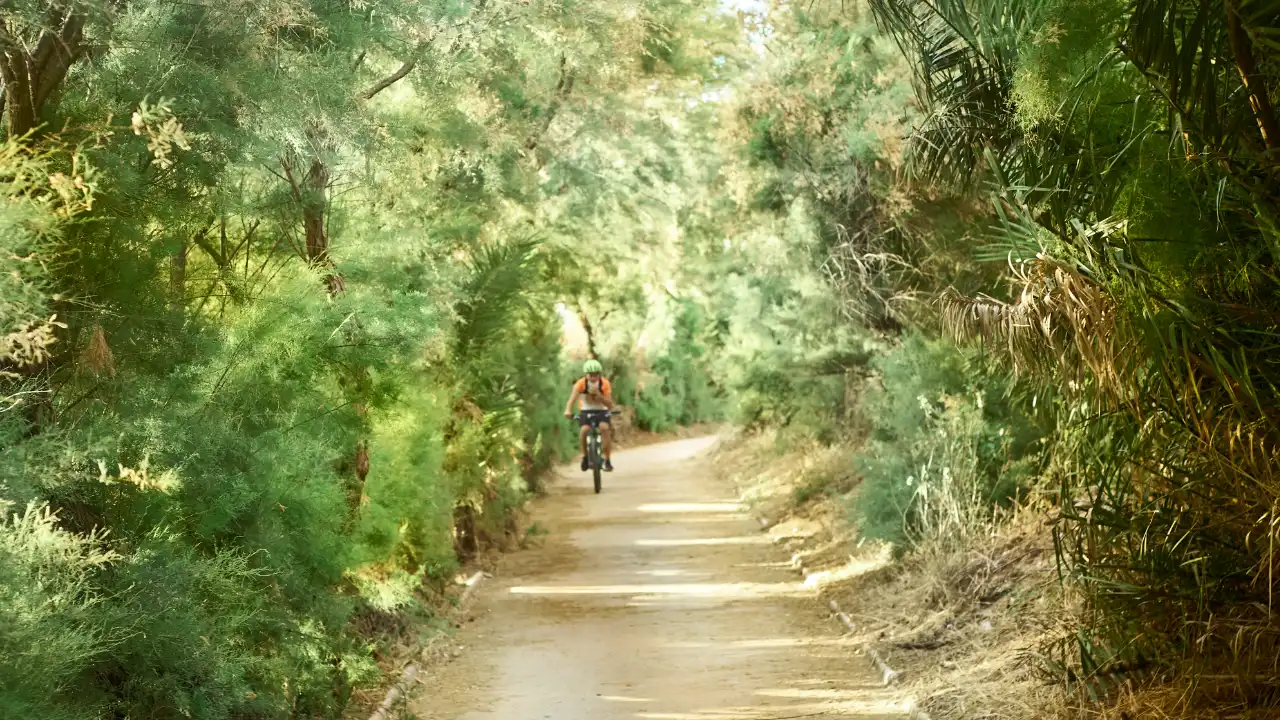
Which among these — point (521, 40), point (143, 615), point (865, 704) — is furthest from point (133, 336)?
point (521, 40)

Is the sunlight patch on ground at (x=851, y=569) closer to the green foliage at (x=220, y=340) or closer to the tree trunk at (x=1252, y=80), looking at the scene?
the green foliage at (x=220, y=340)

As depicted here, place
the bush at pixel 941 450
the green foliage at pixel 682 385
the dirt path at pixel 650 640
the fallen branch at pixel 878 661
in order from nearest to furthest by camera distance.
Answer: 1. the dirt path at pixel 650 640
2. the fallen branch at pixel 878 661
3. the bush at pixel 941 450
4. the green foliage at pixel 682 385

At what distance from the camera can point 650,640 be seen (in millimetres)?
12430

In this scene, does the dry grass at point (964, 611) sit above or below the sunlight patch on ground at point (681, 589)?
above

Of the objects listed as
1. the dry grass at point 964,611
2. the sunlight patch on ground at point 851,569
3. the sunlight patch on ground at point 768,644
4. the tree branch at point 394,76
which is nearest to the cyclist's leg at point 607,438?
the dry grass at point 964,611

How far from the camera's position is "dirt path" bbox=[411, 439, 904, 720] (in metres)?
9.90

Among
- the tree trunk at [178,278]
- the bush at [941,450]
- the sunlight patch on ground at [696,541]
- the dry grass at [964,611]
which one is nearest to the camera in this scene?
the tree trunk at [178,278]

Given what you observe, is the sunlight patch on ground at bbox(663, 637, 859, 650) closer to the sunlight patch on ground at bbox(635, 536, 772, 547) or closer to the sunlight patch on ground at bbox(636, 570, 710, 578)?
the sunlight patch on ground at bbox(636, 570, 710, 578)

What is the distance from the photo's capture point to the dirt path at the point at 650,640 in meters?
9.90

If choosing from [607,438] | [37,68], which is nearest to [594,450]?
[607,438]

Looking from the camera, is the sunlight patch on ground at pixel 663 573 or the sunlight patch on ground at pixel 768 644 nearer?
the sunlight patch on ground at pixel 768 644

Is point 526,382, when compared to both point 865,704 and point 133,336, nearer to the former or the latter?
point 865,704

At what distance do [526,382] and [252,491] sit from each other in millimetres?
15957

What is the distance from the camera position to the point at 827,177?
15320 millimetres
